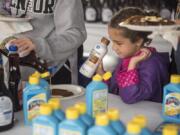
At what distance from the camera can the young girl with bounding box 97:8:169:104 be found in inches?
66.2

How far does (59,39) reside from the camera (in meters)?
1.90

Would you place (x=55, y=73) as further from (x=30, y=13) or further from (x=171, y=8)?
(x=171, y=8)

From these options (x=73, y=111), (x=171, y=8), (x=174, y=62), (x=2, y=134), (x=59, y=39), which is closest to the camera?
(x=73, y=111)

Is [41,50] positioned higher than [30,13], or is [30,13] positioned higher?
[30,13]

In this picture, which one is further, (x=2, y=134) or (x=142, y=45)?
(x=142, y=45)

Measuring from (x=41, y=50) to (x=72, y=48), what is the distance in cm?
23

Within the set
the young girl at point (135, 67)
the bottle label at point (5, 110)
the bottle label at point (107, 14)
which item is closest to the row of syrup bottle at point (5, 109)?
the bottle label at point (5, 110)

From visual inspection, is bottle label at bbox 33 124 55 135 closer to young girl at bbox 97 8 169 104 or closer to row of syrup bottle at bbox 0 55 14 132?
row of syrup bottle at bbox 0 55 14 132

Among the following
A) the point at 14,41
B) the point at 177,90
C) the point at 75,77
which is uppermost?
the point at 14,41

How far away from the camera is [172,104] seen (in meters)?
1.42

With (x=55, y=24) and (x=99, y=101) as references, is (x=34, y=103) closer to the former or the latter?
(x=99, y=101)

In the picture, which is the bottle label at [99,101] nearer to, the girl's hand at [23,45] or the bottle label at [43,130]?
the bottle label at [43,130]

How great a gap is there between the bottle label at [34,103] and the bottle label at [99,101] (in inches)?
6.8

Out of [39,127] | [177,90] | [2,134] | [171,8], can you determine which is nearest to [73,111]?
[39,127]
